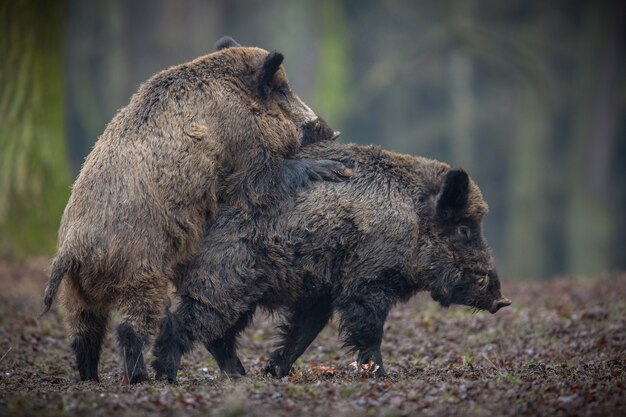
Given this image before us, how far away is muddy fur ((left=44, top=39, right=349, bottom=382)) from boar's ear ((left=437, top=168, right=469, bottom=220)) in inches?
44.1

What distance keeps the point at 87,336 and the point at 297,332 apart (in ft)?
7.62

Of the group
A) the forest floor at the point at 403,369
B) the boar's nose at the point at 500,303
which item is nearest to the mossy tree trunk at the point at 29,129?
the forest floor at the point at 403,369

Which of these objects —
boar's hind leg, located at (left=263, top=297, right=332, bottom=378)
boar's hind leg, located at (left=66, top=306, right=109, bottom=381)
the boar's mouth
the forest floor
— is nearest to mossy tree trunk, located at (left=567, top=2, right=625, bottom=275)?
the forest floor

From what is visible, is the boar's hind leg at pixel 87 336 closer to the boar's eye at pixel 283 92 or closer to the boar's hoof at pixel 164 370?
the boar's hoof at pixel 164 370

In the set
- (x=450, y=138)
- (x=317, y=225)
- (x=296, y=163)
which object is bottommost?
(x=317, y=225)

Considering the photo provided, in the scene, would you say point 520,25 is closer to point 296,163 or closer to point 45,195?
point 45,195

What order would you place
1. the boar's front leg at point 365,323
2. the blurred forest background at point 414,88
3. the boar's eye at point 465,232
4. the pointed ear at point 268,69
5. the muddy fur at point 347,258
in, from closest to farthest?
the muddy fur at point 347,258 < the boar's front leg at point 365,323 < the pointed ear at point 268,69 < the boar's eye at point 465,232 < the blurred forest background at point 414,88

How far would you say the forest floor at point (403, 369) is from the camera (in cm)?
737

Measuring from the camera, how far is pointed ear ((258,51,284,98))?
10.0 m

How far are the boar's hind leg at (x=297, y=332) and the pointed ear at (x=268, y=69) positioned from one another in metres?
2.37

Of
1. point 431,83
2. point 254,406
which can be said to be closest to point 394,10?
point 431,83

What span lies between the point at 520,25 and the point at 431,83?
20.0 ft

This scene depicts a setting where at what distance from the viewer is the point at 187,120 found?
9383 millimetres

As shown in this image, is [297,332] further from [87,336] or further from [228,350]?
[87,336]
